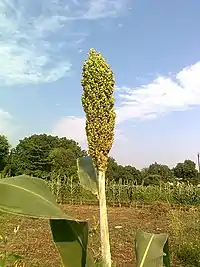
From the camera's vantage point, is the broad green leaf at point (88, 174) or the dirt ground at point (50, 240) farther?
the dirt ground at point (50, 240)

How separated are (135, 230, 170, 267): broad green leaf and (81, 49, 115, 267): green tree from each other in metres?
0.17

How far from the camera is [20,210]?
536 mm

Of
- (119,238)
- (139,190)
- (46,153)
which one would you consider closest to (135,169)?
(46,153)

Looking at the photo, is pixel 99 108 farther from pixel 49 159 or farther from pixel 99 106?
pixel 49 159

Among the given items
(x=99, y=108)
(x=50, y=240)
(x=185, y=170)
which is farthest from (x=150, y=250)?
(x=185, y=170)

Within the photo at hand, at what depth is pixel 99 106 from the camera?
891 millimetres

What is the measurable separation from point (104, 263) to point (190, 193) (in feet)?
45.4

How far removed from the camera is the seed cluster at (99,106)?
896 mm

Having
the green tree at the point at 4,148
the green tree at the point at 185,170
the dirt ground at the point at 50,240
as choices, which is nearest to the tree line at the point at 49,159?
the green tree at the point at 4,148

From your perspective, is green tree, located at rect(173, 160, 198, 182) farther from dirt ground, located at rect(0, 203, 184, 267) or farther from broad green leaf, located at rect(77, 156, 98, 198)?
broad green leaf, located at rect(77, 156, 98, 198)

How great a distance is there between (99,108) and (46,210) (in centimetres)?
37

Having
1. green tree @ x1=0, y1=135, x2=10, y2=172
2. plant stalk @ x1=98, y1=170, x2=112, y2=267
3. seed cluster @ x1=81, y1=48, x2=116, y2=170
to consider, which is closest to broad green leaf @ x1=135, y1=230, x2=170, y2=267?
plant stalk @ x1=98, y1=170, x2=112, y2=267

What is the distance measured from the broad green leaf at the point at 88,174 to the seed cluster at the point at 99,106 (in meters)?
0.03

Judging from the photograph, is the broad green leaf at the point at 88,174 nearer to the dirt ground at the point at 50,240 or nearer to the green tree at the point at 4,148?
the dirt ground at the point at 50,240
